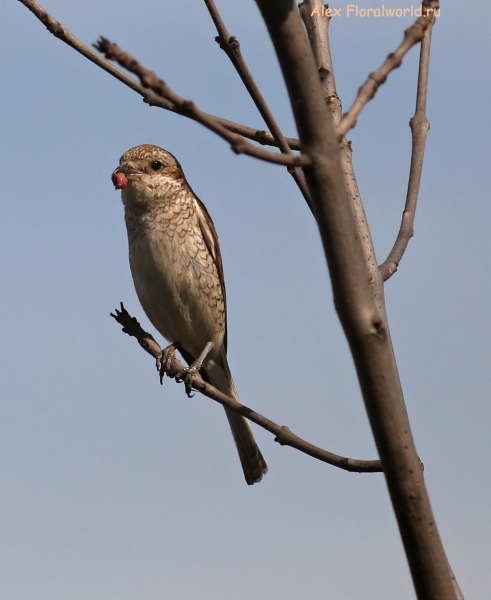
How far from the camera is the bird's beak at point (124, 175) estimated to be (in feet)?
18.7

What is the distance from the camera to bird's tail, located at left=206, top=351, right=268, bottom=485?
6.04 m

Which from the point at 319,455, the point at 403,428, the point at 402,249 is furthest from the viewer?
the point at 402,249

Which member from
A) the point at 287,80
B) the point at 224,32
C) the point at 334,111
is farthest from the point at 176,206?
the point at 287,80

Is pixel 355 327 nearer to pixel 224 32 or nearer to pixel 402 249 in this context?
pixel 224 32

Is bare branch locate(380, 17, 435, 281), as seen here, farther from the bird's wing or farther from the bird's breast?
the bird's wing

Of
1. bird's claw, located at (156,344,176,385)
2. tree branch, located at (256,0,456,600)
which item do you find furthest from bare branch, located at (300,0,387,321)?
bird's claw, located at (156,344,176,385)

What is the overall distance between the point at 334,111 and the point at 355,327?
223 cm

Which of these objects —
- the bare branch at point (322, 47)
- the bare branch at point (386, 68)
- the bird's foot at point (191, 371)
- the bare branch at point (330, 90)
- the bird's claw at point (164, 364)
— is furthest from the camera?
the bird's foot at point (191, 371)

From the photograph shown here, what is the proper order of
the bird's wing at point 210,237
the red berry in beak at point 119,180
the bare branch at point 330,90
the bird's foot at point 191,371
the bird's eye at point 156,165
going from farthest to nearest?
the bird's eye at point 156,165, the bird's wing at point 210,237, the red berry in beak at point 119,180, the bird's foot at point 191,371, the bare branch at point 330,90

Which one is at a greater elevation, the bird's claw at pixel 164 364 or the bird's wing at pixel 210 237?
the bird's wing at pixel 210 237

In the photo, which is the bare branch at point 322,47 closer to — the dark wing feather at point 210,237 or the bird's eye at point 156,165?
the dark wing feather at point 210,237

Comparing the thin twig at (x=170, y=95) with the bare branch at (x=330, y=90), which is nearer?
the thin twig at (x=170, y=95)

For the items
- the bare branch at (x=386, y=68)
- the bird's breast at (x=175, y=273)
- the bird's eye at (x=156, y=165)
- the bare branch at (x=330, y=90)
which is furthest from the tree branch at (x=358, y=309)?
the bird's eye at (x=156, y=165)

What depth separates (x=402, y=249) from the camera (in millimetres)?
3484
